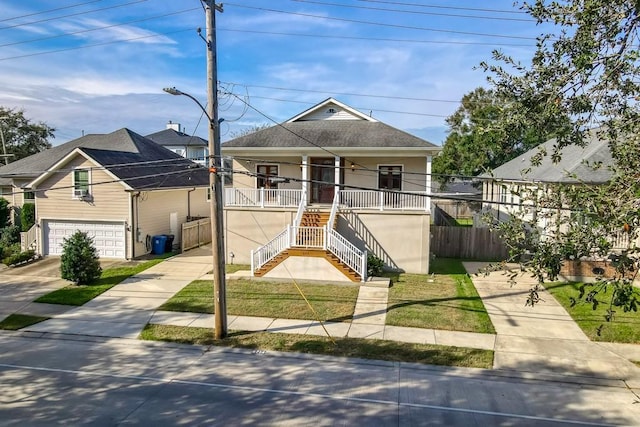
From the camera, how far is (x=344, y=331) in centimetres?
1220

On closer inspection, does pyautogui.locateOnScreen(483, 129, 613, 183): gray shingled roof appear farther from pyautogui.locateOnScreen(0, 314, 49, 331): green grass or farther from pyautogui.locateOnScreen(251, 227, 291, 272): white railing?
pyautogui.locateOnScreen(0, 314, 49, 331): green grass

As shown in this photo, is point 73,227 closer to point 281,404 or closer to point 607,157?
point 281,404

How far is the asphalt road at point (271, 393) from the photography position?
25.5 feet

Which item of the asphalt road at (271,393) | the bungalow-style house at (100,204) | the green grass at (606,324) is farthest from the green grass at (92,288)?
the green grass at (606,324)

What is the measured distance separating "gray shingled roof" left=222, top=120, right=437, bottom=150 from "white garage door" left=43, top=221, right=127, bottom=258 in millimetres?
6544

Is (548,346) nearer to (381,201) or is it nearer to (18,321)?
(381,201)

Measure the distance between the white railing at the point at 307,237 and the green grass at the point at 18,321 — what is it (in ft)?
27.7

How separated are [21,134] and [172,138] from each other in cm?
1546

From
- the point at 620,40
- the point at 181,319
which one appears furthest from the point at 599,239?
the point at 181,319

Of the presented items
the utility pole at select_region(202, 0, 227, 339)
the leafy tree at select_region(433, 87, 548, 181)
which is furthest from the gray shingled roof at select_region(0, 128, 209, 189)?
the leafy tree at select_region(433, 87, 548, 181)

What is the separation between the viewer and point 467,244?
857 inches

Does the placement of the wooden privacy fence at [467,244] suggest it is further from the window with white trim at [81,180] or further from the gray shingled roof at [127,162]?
the window with white trim at [81,180]

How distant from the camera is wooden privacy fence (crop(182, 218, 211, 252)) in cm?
2273

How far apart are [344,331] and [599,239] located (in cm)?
814
